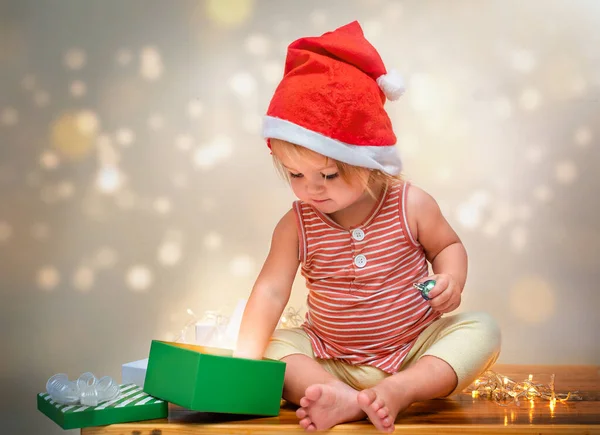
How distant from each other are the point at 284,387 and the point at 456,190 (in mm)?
690

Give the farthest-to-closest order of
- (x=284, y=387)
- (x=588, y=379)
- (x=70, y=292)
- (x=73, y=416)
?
(x=70, y=292), (x=588, y=379), (x=284, y=387), (x=73, y=416)

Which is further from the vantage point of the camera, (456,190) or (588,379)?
(456,190)

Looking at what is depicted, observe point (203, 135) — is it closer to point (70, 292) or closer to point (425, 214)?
point (70, 292)

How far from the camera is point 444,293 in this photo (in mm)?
1192

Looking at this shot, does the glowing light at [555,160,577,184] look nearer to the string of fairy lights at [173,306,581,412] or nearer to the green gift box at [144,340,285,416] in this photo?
the string of fairy lights at [173,306,581,412]

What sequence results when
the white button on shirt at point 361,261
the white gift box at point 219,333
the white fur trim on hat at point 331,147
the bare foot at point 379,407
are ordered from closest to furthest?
the bare foot at point 379,407, the white fur trim on hat at point 331,147, the white button on shirt at point 361,261, the white gift box at point 219,333

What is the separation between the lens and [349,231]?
1315mm

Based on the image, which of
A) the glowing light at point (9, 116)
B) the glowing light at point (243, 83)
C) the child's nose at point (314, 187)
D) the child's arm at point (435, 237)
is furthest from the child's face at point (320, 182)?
the glowing light at point (9, 116)

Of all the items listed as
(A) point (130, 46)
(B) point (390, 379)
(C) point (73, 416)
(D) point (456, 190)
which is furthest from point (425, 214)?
(A) point (130, 46)

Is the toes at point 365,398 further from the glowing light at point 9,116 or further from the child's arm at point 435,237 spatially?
the glowing light at point 9,116

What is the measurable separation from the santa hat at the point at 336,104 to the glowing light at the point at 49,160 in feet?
2.12

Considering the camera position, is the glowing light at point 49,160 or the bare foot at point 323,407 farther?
the glowing light at point 49,160

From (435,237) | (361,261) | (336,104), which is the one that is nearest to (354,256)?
(361,261)

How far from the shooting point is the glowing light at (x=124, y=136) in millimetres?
1703
